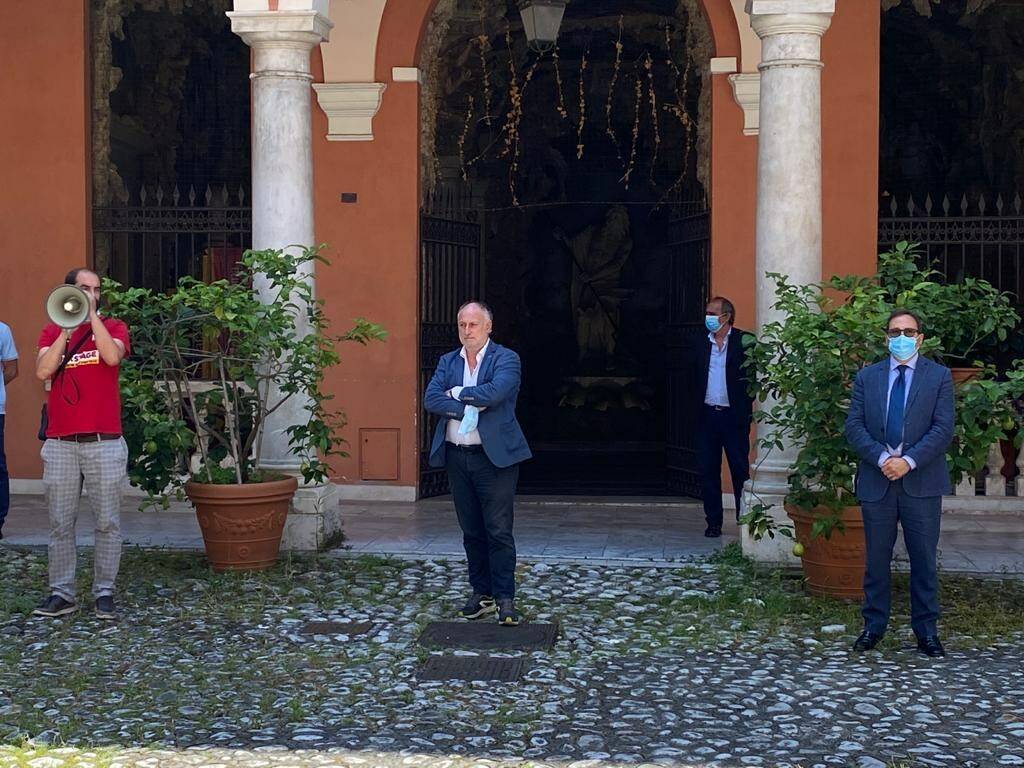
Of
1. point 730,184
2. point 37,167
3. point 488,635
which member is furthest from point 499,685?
point 37,167

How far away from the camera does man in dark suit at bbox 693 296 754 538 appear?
912 cm

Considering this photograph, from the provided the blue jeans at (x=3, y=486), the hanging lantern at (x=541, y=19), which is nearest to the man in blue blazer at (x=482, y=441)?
the hanging lantern at (x=541, y=19)

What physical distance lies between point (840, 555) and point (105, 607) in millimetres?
3775

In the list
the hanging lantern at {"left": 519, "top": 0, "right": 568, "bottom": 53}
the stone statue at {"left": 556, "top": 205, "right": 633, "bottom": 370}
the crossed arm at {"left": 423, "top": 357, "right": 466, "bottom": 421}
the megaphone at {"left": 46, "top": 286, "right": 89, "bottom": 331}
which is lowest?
the crossed arm at {"left": 423, "top": 357, "right": 466, "bottom": 421}

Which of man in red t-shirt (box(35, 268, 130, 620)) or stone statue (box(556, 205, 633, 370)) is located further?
stone statue (box(556, 205, 633, 370))

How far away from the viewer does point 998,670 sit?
5.94 m

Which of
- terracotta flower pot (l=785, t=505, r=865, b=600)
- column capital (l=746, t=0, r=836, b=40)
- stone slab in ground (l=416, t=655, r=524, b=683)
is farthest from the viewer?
column capital (l=746, t=0, r=836, b=40)

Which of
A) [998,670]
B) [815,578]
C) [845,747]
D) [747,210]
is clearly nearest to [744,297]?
[747,210]

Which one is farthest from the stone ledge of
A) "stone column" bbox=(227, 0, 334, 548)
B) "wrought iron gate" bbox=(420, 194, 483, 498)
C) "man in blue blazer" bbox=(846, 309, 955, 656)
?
"man in blue blazer" bbox=(846, 309, 955, 656)

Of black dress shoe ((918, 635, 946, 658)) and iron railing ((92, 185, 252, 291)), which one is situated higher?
Result: iron railing ((92, 185, 252, 291))

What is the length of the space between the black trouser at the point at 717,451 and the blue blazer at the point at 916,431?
2742 mm

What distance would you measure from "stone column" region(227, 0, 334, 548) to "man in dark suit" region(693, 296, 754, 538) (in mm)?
2559

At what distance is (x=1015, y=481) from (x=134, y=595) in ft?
22.0

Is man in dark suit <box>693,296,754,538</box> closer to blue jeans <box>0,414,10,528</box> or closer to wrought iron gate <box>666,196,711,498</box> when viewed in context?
wrought iron gate <box>666,196,711,498</box>
